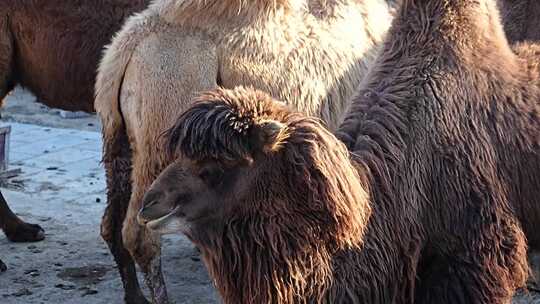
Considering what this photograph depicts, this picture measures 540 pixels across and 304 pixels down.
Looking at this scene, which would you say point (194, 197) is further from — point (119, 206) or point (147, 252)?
point (119, 206)

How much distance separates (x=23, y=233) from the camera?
22.6ft

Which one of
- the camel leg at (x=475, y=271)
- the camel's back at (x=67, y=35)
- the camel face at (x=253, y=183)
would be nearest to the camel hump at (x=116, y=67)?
the camel's back at (x=67, y=35)

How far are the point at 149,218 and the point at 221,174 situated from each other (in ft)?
0.97

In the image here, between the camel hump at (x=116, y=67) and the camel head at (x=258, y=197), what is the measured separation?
1.78 meters

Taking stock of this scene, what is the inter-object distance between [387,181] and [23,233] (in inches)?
152

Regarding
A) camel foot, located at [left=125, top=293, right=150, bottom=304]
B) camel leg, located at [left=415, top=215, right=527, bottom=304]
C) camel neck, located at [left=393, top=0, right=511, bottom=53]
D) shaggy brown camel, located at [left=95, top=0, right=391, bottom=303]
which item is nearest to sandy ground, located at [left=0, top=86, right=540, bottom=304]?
camel foot, located at [left=125, top=293, right=150, bottom=304]

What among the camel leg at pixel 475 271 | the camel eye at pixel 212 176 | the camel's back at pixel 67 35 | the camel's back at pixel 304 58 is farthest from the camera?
the camel's back at pixel 67 35

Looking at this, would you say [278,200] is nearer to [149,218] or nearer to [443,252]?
[149,218]

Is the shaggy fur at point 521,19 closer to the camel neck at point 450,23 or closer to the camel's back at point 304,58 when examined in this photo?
the camel's back at point 304,58

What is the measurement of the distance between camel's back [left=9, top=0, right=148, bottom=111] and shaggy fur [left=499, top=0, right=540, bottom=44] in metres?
2.26

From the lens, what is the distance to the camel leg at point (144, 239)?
510 centimetres

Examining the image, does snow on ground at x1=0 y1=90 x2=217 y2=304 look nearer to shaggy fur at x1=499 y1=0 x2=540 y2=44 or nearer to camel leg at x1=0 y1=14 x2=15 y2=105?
camel leg at x1=0 y1=14 x2=15 y2=105

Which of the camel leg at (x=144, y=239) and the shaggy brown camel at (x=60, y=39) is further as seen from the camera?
the shaggy brown camel at (x=60, y=39)

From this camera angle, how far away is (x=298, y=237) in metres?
3.47
